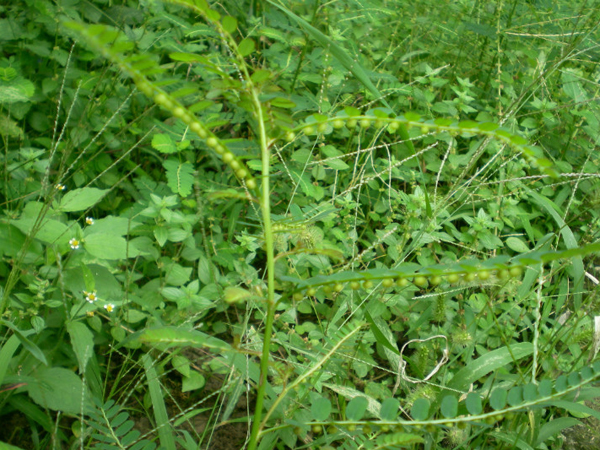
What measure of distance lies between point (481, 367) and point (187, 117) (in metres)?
1.51

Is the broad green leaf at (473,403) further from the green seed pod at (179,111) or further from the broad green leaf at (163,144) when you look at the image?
the broad green leaf at (163,144)

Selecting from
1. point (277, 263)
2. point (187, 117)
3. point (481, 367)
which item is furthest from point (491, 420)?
point (277, 263)

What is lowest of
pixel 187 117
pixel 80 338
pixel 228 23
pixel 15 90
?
pixel 80 338

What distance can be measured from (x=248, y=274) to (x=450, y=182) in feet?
3.79

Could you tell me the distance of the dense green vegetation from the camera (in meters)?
1.20

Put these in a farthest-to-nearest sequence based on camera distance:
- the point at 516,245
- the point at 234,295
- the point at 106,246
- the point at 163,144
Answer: the point at 516,245 < the point at 163,144 < the point at 106,246 < the point at 234,295

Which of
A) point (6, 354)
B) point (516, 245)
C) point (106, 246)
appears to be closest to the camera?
point (6, 354)

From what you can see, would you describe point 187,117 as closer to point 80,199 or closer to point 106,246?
point 106,246

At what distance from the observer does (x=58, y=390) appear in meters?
1.55

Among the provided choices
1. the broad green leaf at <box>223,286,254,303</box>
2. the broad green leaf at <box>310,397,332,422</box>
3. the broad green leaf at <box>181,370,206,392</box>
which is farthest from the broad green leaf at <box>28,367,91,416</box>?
the broad green leaf at <box>223,286,254,303</box>

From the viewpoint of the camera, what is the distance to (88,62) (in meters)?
2.91

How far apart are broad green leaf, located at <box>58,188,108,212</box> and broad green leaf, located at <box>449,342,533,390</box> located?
1450 millimetres

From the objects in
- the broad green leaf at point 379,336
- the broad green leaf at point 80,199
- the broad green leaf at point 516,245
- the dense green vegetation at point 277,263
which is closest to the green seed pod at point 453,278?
the dense green vegetation at point 277,263

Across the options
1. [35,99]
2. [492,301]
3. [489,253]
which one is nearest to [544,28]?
[489,253]
